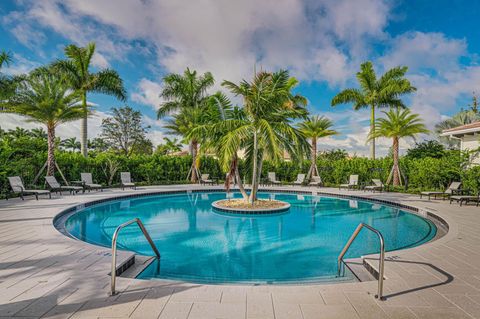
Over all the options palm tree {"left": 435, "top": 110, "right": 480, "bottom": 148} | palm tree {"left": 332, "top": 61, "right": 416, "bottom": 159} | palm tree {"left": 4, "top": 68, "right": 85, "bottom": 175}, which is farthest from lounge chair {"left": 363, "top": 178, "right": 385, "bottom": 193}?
palm tree {"left": 435, "top": 110, "right": 480, "bottom": 148}

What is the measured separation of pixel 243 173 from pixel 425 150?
16.1 meters

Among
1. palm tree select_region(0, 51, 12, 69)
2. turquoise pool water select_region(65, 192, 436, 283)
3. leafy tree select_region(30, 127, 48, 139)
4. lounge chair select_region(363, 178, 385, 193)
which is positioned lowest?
turquoise pool water select_region(65, 192, 436, 283)

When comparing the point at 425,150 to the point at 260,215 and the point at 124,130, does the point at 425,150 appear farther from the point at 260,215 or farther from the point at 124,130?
the point at 124,130

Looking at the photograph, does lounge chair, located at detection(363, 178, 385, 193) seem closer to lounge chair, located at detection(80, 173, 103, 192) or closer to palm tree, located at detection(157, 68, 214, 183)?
palm tree, located at detection(157, 68, 214, 183)

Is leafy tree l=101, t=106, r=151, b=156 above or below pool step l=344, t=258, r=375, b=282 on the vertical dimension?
above

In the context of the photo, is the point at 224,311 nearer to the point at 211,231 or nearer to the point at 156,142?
the point at 211,231

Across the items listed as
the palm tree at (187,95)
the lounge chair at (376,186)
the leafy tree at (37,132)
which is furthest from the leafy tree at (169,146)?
the lounge chair at (376,186)

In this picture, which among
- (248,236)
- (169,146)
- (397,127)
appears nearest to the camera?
(248,236)

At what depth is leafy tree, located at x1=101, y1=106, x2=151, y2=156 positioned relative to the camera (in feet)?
128

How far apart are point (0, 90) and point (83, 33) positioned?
6.03 m

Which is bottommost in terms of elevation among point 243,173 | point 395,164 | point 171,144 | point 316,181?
point 316,181

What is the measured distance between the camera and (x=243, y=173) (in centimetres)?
1534

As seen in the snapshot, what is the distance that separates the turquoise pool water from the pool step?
0.35 metres

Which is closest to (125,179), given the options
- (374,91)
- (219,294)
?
(219,294)
